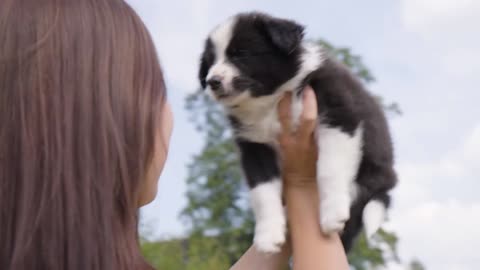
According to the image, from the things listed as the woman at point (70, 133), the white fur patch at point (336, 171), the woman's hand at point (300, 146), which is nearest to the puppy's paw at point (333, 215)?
the white fur patch at point (336, 171)

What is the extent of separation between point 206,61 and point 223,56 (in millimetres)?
129

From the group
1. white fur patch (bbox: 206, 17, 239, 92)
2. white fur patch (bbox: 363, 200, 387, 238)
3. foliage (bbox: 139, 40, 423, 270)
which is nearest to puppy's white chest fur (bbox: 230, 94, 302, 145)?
white fur patch (bbox: 206, 17, 239, 92)

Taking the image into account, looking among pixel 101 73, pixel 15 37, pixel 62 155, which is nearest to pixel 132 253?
pixel 62 155

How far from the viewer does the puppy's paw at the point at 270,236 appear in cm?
264

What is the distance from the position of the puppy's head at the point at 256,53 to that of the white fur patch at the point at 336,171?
31 cm

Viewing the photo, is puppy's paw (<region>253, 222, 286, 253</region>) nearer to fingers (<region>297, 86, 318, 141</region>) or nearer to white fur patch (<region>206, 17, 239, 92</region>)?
fingers (<region>297, 86, 318, 141</region>)

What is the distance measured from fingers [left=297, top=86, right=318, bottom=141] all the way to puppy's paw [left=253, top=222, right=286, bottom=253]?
33 cm

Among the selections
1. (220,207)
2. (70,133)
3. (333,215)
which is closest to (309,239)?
(333,215)

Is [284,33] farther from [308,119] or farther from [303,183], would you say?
[303,183]

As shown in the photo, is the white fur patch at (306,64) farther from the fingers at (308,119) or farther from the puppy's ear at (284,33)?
the fingers at (308,119)

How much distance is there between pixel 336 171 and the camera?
2.69m

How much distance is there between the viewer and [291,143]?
8.95ft

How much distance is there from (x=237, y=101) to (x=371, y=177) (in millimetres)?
599

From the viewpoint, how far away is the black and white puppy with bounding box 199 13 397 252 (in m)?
2.75
